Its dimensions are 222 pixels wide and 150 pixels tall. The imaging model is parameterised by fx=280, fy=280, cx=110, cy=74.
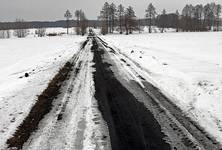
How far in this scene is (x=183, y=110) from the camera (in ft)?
21.8

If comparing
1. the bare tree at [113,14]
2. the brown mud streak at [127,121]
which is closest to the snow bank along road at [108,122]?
the brown mud streak at [127,121]

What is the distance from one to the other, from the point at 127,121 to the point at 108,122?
15.9 inches

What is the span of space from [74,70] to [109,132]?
756 centimetres

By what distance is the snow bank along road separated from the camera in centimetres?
480

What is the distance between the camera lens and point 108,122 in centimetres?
584

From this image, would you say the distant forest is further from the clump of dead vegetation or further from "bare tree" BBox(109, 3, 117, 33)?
the clump of dead vegetation

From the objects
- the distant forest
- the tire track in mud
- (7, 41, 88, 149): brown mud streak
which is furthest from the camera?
the distant forest

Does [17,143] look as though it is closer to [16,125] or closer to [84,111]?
[16,125]

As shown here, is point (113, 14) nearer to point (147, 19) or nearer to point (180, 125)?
point (147, 19)

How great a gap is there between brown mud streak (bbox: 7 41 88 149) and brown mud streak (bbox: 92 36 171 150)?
1306 millimetres

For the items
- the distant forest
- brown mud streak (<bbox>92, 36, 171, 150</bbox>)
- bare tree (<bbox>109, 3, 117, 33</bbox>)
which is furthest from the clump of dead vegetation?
bare tree (<bbox>109, 3, 117, 33</bbox>)

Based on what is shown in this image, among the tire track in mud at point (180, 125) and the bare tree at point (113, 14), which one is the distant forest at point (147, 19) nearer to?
the bare tree at point (113, 14)

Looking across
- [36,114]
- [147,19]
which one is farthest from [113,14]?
[36,114]

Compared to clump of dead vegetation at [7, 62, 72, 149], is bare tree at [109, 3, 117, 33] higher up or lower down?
higher up
